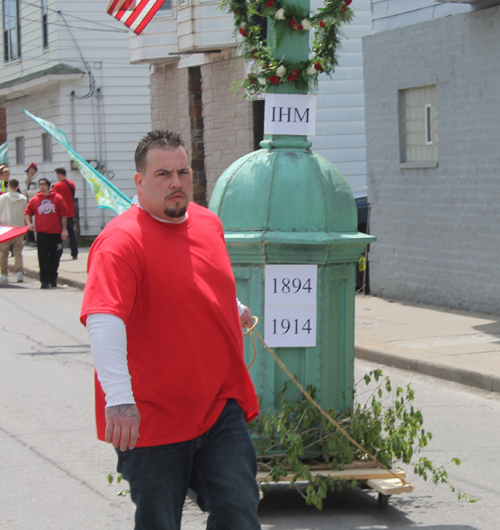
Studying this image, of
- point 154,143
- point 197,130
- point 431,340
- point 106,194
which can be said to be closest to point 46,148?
point 197,130

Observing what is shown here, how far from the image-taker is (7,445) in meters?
6.06

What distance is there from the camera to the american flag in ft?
35.9

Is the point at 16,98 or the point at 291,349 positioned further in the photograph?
the point at 16,98

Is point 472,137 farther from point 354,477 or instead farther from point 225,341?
point 225,341

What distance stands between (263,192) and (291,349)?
884 mm

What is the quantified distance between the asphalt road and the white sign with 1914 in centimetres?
92

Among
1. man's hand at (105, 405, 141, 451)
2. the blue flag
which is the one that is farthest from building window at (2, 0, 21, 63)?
man's hand at (105, 405, 141, 451)

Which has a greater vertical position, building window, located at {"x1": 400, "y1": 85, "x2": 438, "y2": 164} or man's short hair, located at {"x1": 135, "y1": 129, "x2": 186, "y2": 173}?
building window, located at {"x1": 400, "y1": 85, "x2": 438, "y2": 164}

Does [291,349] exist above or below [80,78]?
below

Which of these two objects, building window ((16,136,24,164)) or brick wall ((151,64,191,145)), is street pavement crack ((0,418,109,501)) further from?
building window ((16,136,24,164))

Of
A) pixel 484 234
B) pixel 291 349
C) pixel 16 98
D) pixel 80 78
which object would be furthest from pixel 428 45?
pixel 16 98

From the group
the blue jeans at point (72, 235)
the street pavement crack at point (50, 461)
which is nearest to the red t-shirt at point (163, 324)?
the street pavement crack at point (50, 461)

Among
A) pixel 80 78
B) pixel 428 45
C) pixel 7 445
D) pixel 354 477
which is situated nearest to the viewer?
pixel 354 477

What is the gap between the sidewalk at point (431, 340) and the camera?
8.18 metres
